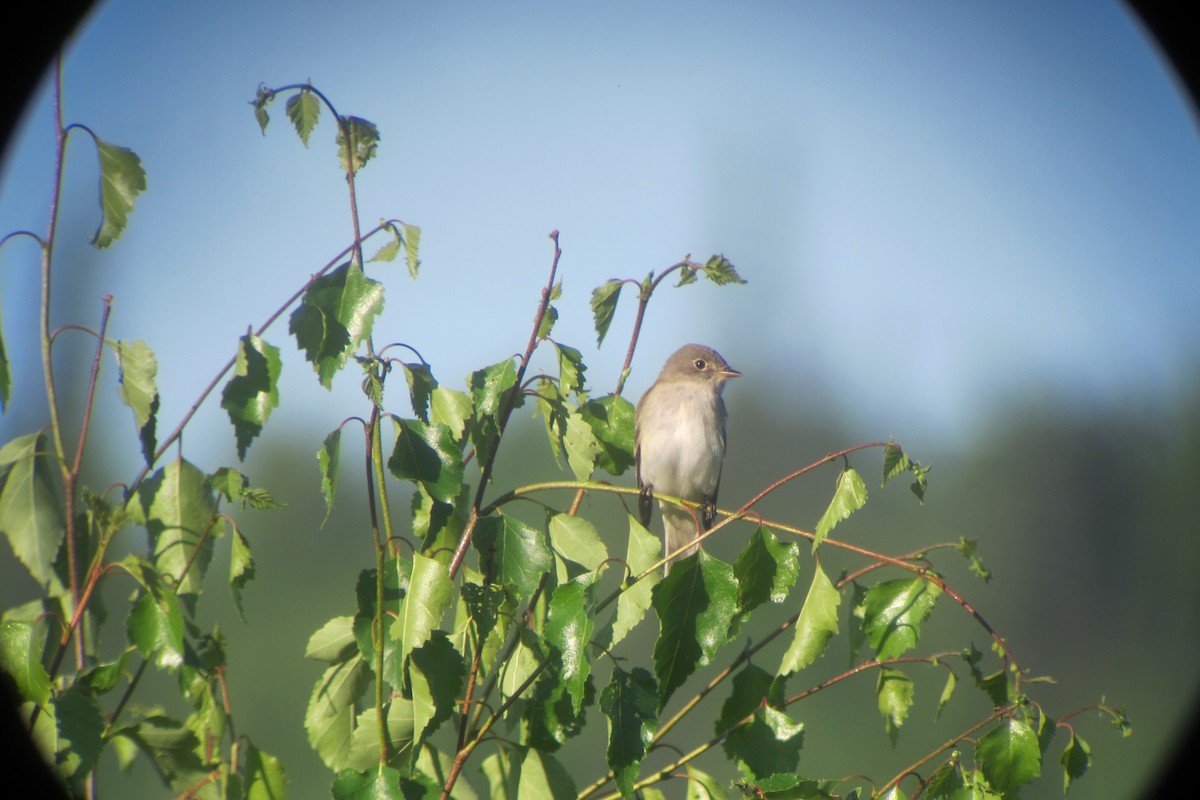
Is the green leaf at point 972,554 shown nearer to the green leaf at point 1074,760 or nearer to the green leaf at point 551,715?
the green leaf at point 1074,760

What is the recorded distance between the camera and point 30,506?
2.39 m

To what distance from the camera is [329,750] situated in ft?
8.27

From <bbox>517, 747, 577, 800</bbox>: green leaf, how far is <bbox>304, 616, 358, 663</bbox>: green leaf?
54 centimetres

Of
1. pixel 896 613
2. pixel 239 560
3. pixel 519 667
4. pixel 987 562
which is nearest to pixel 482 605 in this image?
pixel 519 667

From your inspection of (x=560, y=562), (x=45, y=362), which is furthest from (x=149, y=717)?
(x=560, y=562)

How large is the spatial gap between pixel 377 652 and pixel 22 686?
0.73 metres

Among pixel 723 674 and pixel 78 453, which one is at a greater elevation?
pixel 78 453

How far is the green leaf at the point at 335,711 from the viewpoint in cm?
252

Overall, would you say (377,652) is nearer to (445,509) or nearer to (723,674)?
(445,509)

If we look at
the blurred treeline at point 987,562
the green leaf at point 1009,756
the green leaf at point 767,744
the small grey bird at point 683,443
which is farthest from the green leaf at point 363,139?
the blurred treeline at point 987,562

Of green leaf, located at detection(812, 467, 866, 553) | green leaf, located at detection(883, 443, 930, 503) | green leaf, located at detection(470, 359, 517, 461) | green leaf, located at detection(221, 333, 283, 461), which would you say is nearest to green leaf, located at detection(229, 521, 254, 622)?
green leaf, located at detection(221, 333, 283, 461)

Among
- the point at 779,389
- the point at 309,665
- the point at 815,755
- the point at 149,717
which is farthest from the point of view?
the point at 779,389

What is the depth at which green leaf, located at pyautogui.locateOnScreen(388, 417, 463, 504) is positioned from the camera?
2.28 metres

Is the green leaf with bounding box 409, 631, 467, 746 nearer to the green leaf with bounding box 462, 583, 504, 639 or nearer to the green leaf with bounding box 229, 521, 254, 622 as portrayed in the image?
the green leaf with bounding box 462, 583, 504, 639
